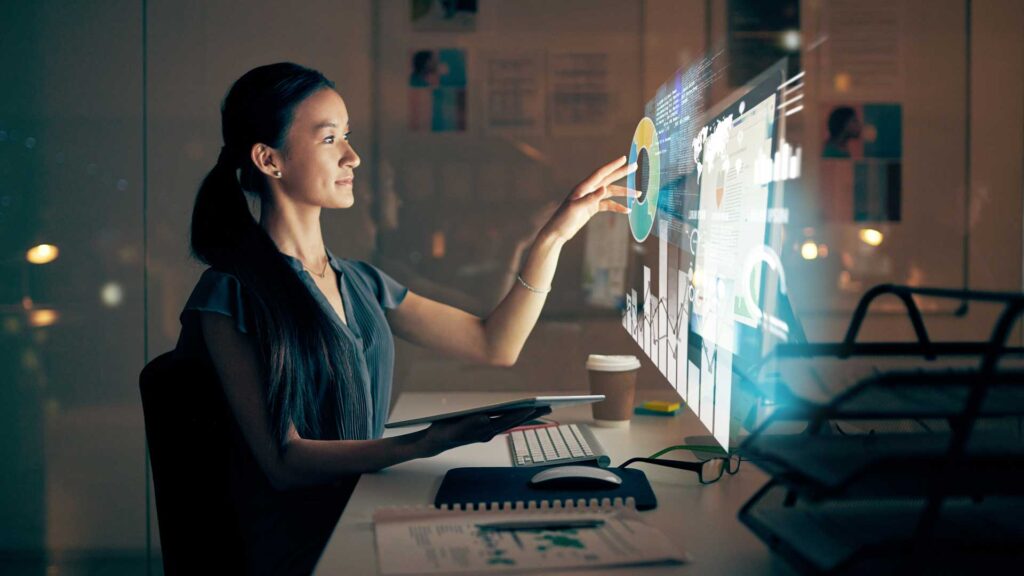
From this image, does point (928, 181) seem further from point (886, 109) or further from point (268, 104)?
point (268, 104)

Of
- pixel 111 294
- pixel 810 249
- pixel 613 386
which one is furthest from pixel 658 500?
pixel 111 294

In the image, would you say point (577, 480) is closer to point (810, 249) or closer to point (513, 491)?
point (513, 491)

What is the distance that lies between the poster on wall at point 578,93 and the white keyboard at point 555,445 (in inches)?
42.1

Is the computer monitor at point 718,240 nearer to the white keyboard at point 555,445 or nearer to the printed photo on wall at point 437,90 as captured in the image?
the white keyboard at point 555,445

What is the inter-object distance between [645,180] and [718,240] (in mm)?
602

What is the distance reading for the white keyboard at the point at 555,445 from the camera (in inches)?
52.9

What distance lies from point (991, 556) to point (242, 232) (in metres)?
1.24

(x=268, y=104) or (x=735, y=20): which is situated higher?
(x=735, y=20)

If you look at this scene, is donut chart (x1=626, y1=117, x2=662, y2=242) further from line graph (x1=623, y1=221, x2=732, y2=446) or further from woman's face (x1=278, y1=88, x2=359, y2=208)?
woman's face (x1=278, y1=88, x2=359, y2=208)

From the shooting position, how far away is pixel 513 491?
1.16m

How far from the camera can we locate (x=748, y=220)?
3.26ft

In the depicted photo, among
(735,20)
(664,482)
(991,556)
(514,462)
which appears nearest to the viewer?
(991,556)

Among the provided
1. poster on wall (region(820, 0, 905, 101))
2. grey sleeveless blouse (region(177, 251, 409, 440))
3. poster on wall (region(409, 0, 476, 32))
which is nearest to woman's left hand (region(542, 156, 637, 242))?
grey sleeveless blouse (region(177, 251, 409, 440))

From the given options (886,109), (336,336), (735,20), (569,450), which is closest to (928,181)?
(886,109)
